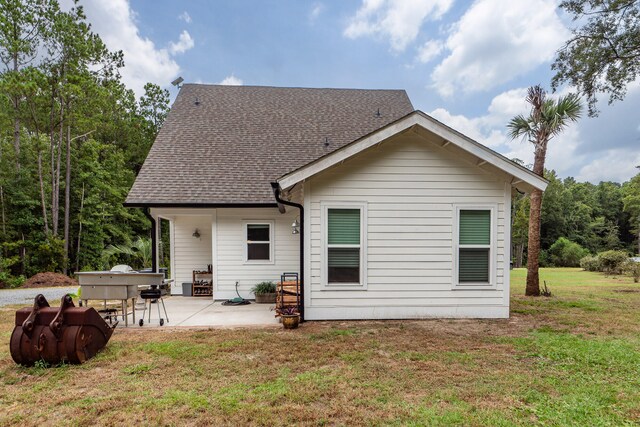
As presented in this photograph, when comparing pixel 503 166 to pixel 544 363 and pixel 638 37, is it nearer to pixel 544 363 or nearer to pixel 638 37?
pixel 544 363

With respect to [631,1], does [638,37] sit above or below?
below

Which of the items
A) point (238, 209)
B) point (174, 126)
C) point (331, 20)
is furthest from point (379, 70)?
point (238, 209)

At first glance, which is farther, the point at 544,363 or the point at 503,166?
the point at 503,166

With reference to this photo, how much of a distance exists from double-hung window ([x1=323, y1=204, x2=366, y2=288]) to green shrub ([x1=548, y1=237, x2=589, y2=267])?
3154 cm

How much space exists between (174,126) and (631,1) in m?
14.1

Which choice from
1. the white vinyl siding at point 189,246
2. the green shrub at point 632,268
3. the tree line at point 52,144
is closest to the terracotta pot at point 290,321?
the white vinyl siding at point 189,246

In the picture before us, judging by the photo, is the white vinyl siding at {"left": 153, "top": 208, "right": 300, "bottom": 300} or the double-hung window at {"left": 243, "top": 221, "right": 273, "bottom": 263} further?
the double-hung window at {"left": 243, "top": 221, "right": 273, "bottom": 263}

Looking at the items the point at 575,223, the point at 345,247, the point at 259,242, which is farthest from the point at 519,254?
the point at 345,247

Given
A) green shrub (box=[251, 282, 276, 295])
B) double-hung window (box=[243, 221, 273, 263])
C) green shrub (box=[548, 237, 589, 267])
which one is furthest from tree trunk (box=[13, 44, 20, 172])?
green shrub (box=[548, 237, 589, 267])

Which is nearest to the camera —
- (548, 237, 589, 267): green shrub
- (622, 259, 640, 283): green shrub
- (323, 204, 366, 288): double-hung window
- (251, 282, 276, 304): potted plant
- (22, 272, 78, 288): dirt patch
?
(323, 204, 366, 288): double-hung window

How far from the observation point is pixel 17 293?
397 inches

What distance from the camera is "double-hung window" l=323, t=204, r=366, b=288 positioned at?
19.9 feet

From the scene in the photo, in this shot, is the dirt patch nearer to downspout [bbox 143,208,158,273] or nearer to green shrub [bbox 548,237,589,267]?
downspout [bbox 143,208,158,273]

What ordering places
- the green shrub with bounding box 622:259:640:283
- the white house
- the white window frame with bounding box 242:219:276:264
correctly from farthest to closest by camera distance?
the green shrub with bounding box 622:259:640:283
the white window frame with bounding box 242:219:276:264
the white house
